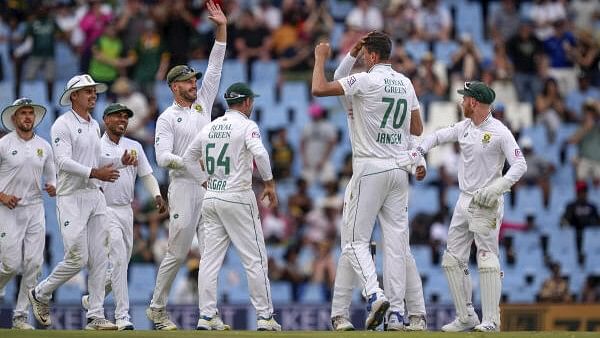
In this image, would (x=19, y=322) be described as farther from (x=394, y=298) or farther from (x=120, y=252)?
(x=394, y=298)

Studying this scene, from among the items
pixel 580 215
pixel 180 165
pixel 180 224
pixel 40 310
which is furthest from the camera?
pixel 580 215

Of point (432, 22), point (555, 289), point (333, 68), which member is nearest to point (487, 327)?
point (555, 289)

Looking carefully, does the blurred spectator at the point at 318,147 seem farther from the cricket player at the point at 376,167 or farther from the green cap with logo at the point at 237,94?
the cricket player at the point at 376,167

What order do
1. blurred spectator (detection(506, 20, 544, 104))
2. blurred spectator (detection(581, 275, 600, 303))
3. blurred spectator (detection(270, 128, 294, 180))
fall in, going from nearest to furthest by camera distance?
blurred spectator (detection(581, 275, 600, 303))
blurred spectator (detection(270, 128, 294, 180))
blurred spectator (detection(506, 20, 544, 104))

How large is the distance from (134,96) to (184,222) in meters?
9.12

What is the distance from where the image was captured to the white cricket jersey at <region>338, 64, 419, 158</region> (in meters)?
14.9

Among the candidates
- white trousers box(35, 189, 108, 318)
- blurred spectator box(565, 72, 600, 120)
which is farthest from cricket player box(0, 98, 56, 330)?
blurred spectator box(565, 72, 600, 120)

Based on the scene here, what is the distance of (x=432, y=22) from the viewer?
26.5 meters

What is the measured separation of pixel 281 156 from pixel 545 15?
225 inches

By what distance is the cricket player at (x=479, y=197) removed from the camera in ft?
50.1

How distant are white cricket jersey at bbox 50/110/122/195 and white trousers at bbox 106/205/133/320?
61 centimetres

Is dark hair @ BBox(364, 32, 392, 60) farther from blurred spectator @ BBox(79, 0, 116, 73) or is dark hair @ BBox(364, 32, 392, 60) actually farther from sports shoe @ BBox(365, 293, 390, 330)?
blurred spectator @ BBox(79, 0, 116, 73)

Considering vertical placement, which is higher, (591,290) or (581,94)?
(581,94)

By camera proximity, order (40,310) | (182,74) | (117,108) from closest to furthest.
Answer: (40,310), (182,74), (117,108)
